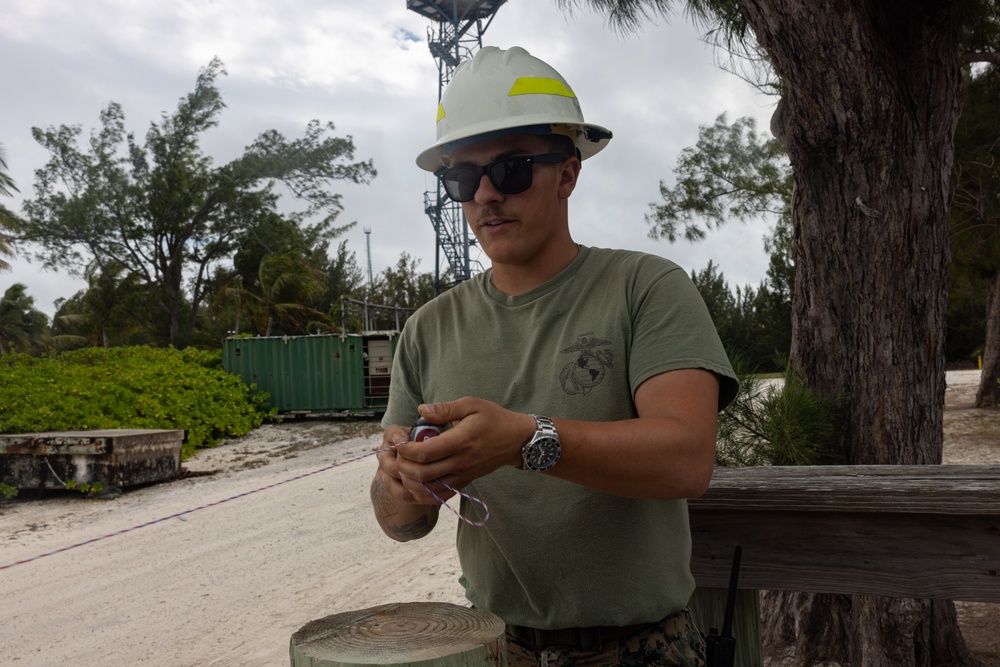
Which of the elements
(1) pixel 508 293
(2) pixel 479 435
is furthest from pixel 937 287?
(2) pixel 479 435

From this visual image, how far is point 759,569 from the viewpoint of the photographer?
2467mm

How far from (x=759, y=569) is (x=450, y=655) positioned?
1.33m

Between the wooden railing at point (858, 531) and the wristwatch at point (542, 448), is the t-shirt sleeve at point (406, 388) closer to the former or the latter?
the wristwatch at point (542, 448)

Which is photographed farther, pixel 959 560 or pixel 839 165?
pixel 839 165

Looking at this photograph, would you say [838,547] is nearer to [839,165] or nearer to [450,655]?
[450,655]

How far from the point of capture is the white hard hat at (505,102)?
194 cm

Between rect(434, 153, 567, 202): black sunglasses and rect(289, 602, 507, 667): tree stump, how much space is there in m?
0.91

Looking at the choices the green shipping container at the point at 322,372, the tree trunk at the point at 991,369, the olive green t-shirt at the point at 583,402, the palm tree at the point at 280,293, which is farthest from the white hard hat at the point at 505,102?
the palm tree at the point at 280,293

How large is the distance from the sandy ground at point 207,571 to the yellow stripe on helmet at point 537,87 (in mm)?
4046

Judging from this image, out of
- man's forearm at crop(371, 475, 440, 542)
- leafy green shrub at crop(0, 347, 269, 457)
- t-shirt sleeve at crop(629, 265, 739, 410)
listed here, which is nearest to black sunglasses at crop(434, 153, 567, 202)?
t-shirt sleeve at crop(629, 265, 739, 410)

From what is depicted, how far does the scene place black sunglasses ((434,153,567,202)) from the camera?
1930 mm

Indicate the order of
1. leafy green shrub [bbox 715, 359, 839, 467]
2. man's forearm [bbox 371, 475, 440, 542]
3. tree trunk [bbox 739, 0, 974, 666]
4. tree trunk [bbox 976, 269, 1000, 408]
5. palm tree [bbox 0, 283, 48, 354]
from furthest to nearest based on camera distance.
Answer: palm tree [bbox 0, 283, 48, 354], tree trunk [bbox 976, 269, 1000, 408], tree trunk [bbox 739, 0, 974, 666], leafy green shrub [bbox 715, 359, 839, 467], man's forearm [bbox 371, 475, 440, 542]

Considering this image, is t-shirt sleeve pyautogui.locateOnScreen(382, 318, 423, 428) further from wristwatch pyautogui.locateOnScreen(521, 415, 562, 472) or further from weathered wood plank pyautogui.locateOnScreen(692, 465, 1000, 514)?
weathered wood plank pyautogui.locateOnScreen(692, 465, 1000, 514)

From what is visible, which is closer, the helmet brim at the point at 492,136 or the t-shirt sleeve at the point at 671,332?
the t-shirt sleeve at the point at 671,332
